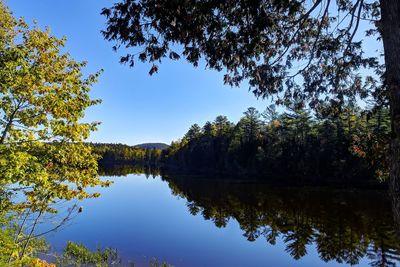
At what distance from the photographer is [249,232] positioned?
27.1m

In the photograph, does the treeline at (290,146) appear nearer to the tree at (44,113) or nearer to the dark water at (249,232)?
the dark water at (249,232)

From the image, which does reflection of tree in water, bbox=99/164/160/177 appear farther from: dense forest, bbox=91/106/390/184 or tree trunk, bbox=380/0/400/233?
tree trunk, bbox=380/0/400/233

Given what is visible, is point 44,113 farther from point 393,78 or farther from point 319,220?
point 319,220

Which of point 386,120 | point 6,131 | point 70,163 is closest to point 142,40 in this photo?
point 70,163

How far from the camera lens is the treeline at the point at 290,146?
62750 millimetres

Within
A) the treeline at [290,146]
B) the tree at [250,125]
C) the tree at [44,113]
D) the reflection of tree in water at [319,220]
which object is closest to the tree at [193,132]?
the treeline at [290,146]

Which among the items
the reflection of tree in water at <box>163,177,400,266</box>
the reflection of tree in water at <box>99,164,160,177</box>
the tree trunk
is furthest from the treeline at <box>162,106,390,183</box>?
the tree trunk

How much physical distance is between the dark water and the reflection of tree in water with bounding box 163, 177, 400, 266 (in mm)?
52

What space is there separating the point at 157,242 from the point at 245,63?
19045 millimetres

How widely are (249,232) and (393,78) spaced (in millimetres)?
23217

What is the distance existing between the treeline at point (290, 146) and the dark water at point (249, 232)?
8.95 meters

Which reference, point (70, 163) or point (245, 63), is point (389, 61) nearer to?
point (245, 63)

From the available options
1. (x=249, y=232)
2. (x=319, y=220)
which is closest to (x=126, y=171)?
(x=319, y=220)

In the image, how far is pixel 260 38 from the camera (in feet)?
28.7
